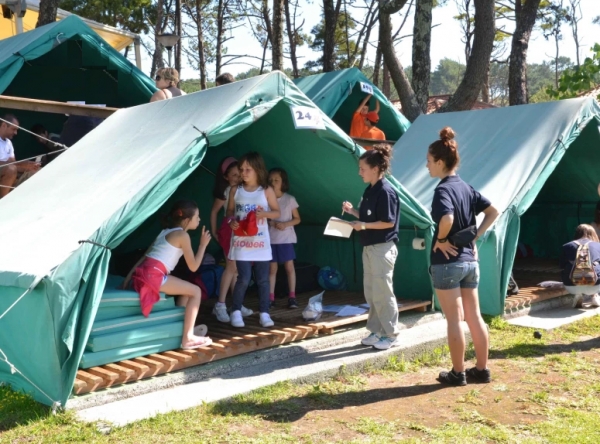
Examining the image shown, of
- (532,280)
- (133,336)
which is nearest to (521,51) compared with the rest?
(532,280)

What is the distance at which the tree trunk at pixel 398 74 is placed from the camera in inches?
490

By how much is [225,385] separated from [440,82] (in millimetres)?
84218

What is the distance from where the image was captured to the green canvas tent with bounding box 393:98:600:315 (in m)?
6.64

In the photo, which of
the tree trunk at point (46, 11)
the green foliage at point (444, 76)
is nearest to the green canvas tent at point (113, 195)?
the tree trunk at point (46, 11)

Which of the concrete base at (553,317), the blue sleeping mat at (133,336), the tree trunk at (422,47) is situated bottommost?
the concrete base at (553,317)

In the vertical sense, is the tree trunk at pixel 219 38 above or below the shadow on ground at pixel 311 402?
above

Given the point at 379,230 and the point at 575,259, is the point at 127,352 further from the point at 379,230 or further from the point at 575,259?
the point at 575,259

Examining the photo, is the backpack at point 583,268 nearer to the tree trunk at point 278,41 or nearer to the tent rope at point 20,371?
the tent rope at point 20,371

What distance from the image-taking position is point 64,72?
36.7 feet

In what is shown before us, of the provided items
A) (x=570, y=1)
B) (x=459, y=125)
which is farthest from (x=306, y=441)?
(x=570, y=1)

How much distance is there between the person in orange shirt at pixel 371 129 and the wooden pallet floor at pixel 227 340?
5.24 m

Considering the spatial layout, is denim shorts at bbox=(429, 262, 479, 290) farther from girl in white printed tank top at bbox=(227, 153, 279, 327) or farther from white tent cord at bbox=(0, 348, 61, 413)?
white tent cord at bbox=(0, 348, 61, 413)

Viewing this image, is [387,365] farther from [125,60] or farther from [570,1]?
[570,1]

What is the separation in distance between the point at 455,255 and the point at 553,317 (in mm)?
2850
